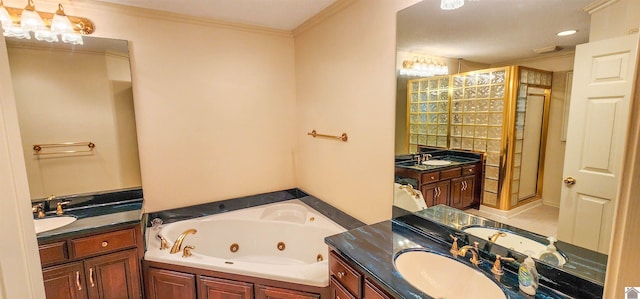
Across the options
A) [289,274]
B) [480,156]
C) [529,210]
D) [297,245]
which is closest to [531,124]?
[480,156]

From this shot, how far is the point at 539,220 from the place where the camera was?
122 cm

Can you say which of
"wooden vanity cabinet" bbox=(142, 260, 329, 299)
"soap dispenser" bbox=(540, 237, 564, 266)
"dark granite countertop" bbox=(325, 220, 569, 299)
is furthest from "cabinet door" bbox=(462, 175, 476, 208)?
"wooden vanity cabinet" bbox=(142, 260, 329, 299)

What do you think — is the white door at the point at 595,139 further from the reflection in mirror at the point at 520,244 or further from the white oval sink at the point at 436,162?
the white oval sink at the point at 436,162

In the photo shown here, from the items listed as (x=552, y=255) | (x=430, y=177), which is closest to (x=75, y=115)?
(x=430, y=177)

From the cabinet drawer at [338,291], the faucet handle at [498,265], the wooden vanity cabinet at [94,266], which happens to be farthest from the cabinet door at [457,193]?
the wooden vanity cabinet at [94,266]

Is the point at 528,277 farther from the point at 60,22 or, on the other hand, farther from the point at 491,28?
the point at 60,22

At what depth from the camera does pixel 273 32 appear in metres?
2.76

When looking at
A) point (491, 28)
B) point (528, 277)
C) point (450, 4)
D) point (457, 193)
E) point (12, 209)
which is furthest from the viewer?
point (457, 193)

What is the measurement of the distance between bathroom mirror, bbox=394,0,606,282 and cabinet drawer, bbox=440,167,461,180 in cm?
25

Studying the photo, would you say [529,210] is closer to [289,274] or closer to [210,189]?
[289,274]

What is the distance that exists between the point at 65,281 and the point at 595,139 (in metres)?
2.89

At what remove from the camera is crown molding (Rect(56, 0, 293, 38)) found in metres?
2.08

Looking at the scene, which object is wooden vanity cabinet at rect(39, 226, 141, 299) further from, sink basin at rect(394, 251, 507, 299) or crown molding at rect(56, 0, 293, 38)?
sink basin at rect(394, 251, 507, 299)

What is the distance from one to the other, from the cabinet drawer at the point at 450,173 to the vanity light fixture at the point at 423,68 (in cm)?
53
